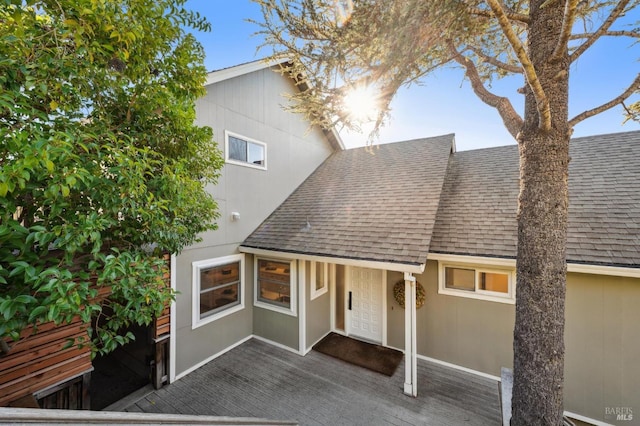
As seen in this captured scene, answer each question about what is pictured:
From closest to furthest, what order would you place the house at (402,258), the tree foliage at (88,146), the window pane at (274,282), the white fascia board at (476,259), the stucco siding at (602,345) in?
the tree foliage at (88,146) < the stucco siding at (602,345) < the house at (402,258) < the white fascia board at (476,259) < the window pane at (274,282)

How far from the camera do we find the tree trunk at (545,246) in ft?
9.16

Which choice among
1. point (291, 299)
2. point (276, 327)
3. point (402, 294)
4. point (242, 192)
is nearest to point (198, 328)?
point (276, 327)

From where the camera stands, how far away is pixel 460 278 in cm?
571

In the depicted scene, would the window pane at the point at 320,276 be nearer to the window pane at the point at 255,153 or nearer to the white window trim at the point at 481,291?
the white window trim at the point at 481,291

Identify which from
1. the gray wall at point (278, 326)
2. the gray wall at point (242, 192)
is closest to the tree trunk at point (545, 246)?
the gray wall at point (242, 192)

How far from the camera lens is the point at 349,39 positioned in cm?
329

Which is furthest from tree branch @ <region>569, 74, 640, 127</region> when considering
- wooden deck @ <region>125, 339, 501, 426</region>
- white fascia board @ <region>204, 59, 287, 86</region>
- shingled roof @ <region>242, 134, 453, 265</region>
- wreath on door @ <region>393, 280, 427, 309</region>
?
white fascia board @ <region>204, 59, 287, 86</region>

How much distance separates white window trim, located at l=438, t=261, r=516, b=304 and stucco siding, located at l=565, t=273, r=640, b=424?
0.82m

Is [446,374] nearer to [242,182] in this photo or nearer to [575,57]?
[575,57]

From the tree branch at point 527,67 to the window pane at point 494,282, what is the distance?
3615 millimetres

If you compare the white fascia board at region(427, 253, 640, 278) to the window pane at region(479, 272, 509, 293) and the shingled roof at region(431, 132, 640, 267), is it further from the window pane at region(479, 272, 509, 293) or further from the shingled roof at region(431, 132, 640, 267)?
the window pane at region(479, 272, 509, 293)

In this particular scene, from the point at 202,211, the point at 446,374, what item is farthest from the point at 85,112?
the point at 446,374

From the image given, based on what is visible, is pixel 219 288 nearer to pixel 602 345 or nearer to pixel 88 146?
pixel 88 146
